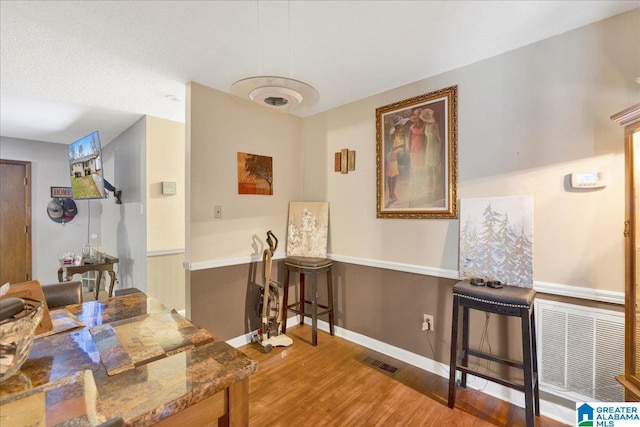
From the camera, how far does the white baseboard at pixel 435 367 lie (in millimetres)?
1828

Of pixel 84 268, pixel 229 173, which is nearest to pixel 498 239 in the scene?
pixel 229 173

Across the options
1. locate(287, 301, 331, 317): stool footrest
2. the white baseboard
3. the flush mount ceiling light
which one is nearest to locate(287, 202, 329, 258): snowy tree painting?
locate(287, 301, 331, 317): stool footrest

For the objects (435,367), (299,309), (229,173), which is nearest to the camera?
(435,367)

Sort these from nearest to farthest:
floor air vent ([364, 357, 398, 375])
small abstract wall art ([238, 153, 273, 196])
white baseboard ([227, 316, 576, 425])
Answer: white baseboard ([227, 316, 576, 425])
floor air vent ([364, 357, 398, 375])
small abstract wall art ([238, 153, 273, 196])

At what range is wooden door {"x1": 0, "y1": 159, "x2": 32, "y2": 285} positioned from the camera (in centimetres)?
430

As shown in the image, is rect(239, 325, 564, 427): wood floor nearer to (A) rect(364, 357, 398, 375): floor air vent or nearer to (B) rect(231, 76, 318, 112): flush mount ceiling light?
(A) rect(364, 357, 398, 375): floor air vent

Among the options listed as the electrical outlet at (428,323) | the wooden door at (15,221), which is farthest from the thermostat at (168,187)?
the electrical outlet at (428,323)

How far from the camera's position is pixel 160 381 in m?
0.85

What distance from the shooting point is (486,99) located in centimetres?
213

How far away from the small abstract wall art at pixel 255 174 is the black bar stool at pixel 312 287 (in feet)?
2.68

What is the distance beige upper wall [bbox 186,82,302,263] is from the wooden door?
13.0 feet

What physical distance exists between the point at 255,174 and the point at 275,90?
5.16 feet

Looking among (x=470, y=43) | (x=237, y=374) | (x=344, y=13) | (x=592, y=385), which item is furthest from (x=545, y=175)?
(x=237, y=374)

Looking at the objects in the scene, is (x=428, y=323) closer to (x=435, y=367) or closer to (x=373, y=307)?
(x=435, y=367)
